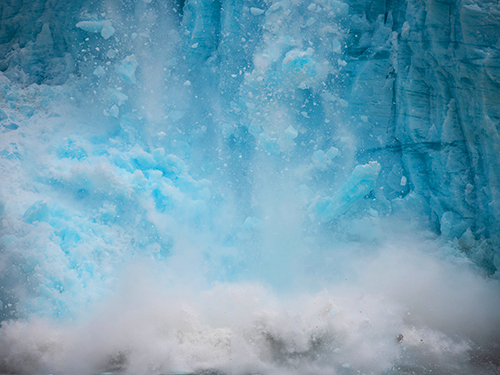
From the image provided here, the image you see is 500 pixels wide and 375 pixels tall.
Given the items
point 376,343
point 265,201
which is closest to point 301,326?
point 376,343

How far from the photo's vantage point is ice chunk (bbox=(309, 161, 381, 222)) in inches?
173

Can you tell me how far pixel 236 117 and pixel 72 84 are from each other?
197cm

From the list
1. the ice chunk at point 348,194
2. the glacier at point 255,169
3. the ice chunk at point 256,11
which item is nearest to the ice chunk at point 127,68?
the glacier at point 255,169

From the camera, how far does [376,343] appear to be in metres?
3.80

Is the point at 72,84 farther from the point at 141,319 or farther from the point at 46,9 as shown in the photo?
the point at 141,319

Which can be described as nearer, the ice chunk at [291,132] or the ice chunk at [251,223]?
the ice chunk at [291,132]

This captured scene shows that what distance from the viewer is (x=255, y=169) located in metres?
4.78

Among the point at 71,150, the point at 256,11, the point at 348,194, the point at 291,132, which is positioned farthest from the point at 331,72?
the point at 71,150

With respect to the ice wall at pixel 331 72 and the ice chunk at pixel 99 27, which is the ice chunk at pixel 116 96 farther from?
the ice chunk at pixel 99 27

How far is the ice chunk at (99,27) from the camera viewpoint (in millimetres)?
4492

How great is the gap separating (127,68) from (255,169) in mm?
1926

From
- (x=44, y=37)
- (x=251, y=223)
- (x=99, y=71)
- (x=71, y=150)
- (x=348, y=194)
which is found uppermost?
(x=44, y=37)

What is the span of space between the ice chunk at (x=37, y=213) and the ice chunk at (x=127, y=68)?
171 centimetres

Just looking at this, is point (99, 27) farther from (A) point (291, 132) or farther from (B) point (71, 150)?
(A) point (291, 132)
